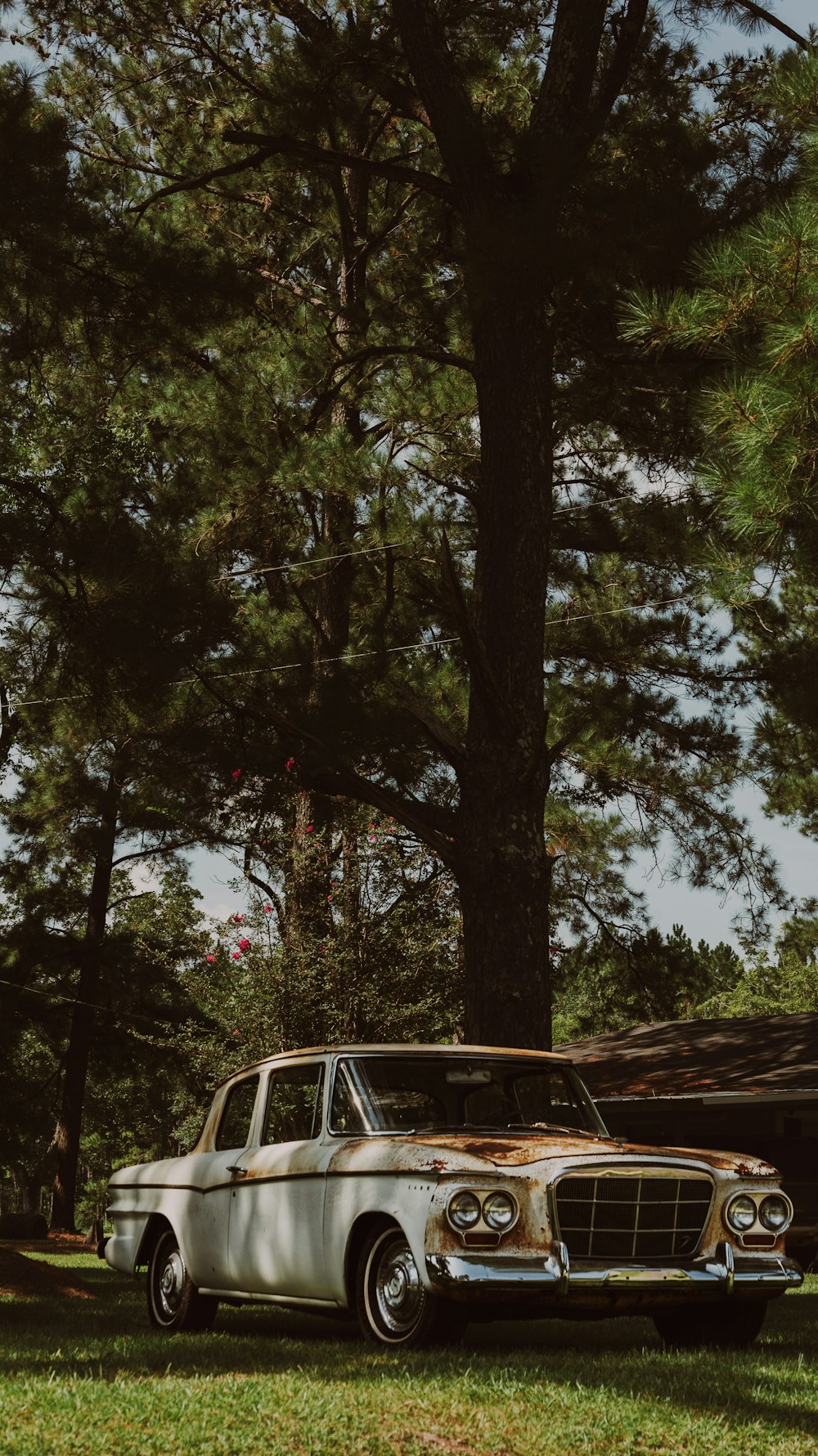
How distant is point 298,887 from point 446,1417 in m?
14.8

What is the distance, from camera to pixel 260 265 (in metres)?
17.7

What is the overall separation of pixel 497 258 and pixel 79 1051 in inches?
903

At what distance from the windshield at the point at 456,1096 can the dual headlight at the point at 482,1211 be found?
1.01 m

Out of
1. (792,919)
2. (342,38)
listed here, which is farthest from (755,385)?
(792,919)

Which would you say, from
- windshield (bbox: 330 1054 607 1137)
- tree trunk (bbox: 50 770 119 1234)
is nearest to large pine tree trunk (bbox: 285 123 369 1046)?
windshield (bbox: 330 1054 607 1137)

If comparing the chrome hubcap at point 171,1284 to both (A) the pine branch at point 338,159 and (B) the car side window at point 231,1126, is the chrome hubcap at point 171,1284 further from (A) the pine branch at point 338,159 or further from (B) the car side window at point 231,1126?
(A) the pine branch at point 338,159

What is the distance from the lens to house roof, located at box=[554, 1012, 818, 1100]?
66.0ft

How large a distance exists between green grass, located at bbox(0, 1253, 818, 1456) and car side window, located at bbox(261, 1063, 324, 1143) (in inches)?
42.9

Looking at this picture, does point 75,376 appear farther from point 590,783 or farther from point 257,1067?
point 257,1067

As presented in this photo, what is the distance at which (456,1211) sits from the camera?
652 centimetres

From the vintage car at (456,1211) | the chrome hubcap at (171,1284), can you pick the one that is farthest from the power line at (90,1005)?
the vintage car at (456,1211)

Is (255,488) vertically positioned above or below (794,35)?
below

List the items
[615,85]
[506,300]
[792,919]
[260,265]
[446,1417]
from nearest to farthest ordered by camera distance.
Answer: [446,1417]
[506,300]
[615,85]
[260,265]
[792,919]

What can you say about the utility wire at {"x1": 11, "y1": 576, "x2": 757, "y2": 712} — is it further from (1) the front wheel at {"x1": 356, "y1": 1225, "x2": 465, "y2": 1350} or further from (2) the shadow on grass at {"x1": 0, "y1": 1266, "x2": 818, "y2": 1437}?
(1) the front wheel at {"x1": 356, "y1": 1225, "x2": 465, "y2": 1350}
